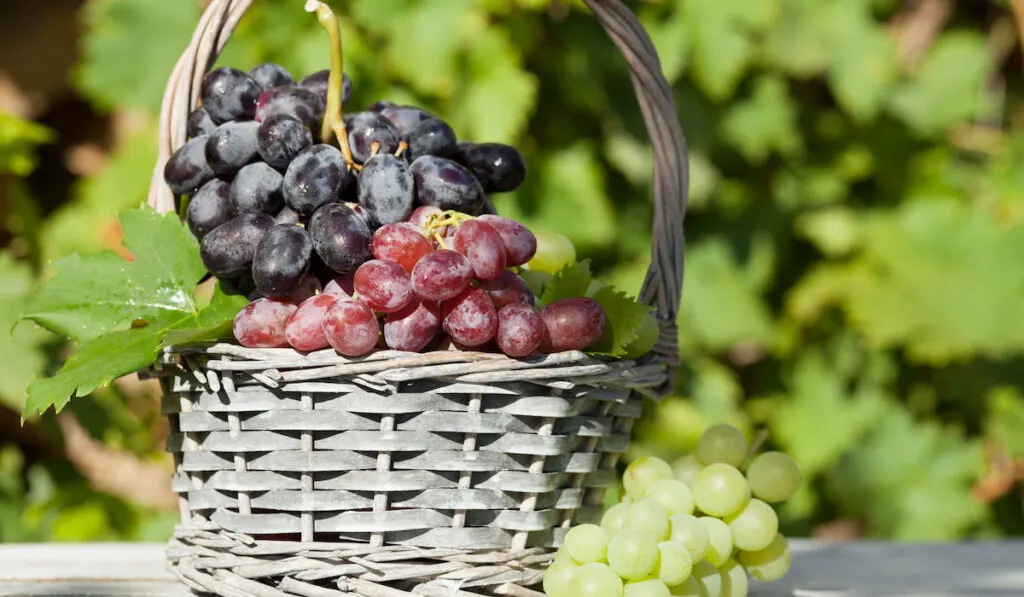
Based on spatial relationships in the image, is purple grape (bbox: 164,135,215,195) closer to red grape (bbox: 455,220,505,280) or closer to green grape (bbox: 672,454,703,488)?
red grape (bbox: 455,220,505,280)

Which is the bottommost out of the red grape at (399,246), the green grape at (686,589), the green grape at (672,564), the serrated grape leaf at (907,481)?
the serrated grape leaf at (907,481)

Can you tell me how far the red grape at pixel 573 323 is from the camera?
850 millimetres

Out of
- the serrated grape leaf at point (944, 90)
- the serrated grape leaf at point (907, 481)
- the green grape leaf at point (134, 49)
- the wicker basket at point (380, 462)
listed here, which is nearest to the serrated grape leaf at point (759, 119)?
the serrated grape leaf at point (944, 90)

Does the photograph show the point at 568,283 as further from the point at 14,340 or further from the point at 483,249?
the point at 14,340

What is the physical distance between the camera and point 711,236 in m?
2.18

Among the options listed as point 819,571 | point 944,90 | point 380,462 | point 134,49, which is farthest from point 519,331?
point 944,90

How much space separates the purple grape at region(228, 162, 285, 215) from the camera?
898mm

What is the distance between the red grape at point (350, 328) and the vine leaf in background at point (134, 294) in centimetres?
12

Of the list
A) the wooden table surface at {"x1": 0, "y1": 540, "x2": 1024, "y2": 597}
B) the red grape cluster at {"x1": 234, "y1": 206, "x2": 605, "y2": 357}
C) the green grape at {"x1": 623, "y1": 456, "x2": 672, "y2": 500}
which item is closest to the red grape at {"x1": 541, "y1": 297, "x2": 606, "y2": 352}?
the red grape cluster at {"x1": 234, "y1": 206, "x2": 605, "y2": 357}

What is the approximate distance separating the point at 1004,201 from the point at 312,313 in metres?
2.07

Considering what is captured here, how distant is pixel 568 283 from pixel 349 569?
321 mm

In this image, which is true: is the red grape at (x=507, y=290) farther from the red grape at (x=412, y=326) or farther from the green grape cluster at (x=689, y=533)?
the green grape cluster at (x=689, y=533)

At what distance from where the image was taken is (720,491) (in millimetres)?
962

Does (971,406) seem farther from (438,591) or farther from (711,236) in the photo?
(438,591)
